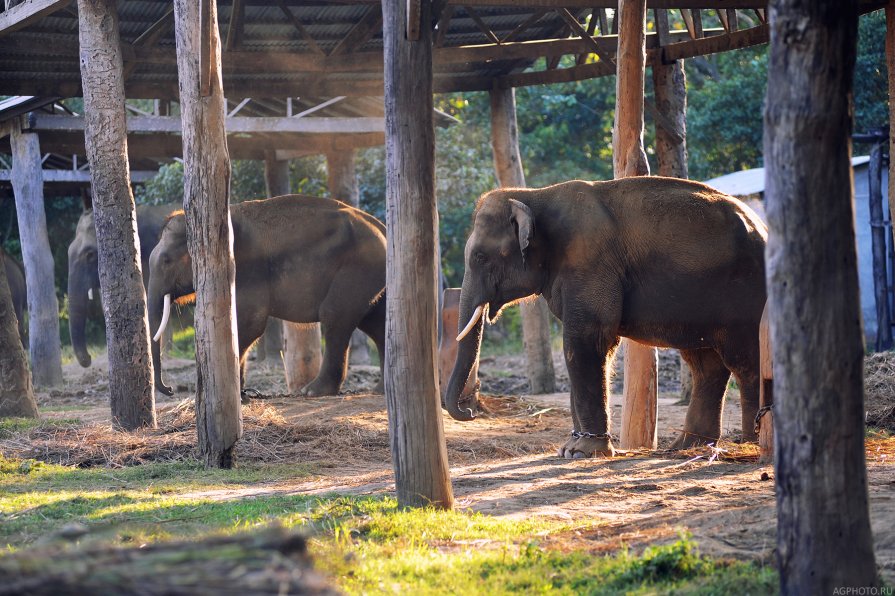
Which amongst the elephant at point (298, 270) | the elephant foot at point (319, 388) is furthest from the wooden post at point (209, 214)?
the elephant foot at point (319, 388)

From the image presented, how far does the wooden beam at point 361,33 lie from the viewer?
1186 centimetres

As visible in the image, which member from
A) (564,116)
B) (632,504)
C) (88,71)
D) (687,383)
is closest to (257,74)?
(88,71)

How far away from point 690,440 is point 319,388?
194 inches

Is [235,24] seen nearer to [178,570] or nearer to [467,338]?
[467,338]

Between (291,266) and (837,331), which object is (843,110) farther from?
(291,266)

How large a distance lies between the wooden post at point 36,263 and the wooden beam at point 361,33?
5201 millimetres

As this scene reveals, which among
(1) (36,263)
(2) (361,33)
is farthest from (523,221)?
(1) (36,263)

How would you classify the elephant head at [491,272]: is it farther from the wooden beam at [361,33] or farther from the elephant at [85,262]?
the elephant at [85,262]

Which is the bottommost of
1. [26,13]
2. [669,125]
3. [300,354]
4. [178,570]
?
[178,570]

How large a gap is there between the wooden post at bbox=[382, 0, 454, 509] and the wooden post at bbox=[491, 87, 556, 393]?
789 cm

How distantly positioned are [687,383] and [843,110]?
9279mm

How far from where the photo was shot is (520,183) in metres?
14.4

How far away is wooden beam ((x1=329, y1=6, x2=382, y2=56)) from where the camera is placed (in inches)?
467

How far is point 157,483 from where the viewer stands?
7.95m
